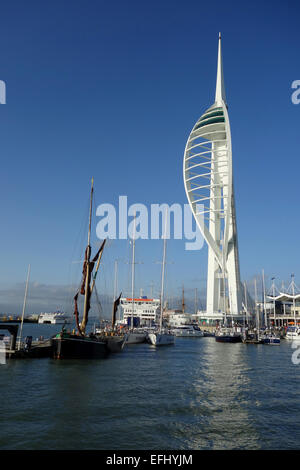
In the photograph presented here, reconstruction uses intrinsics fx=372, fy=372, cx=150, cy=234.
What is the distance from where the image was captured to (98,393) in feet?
74.7

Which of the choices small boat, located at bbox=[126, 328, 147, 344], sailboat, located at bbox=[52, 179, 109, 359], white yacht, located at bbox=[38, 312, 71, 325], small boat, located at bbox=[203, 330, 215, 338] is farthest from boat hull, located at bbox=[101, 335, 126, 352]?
white yacht, located at bbox=[38, 312, 71, 325]

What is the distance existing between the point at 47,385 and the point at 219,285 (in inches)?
3496

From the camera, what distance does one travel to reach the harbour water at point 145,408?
48.6ft

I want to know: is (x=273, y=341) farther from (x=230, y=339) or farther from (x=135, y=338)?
(x=135, y=338)

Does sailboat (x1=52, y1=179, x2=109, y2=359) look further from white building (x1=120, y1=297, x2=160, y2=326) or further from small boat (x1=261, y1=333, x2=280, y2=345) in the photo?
white building (x1=120, y1=297, x2=160, y2=326)

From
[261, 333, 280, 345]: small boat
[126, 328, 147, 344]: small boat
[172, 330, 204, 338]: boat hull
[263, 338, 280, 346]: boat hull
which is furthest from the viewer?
[172, 330, 204, 338]: boat hull

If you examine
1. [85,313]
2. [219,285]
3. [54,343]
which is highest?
[219,285]

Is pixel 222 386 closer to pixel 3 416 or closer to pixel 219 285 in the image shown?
pixel 3 416

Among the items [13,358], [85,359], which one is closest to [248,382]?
[85,359]

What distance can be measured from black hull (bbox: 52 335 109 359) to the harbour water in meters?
2.93

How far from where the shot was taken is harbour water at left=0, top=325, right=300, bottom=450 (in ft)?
48.6

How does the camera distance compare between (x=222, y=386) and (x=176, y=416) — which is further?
(x=222, y=386)

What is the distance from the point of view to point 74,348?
36969 millimetres

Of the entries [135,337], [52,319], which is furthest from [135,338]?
[52,319]
